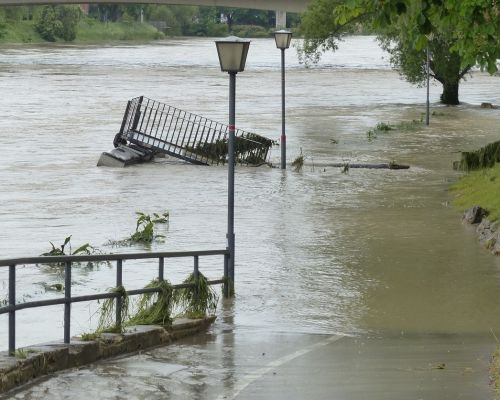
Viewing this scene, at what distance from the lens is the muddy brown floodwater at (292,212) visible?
1400cm

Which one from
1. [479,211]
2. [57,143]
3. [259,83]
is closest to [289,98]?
[259,83]

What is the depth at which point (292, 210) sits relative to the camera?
81.1 feet

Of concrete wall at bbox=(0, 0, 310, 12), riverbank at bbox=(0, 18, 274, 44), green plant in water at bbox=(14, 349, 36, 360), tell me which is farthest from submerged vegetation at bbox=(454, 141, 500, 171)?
riverbank at bbox=(0, 18, 274, 44)

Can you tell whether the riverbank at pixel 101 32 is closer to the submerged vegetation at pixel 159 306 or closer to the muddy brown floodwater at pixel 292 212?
the muddy brown floodwater at pixel 292 212

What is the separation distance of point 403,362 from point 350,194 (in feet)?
58.4

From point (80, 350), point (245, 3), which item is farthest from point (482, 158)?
point (245, 3)

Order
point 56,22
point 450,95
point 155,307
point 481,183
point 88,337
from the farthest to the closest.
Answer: point 56,22 < point 450,95 < point 481,183 < point 155,307 < point 88,337

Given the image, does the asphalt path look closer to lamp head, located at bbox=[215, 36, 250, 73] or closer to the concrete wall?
lamp head, located at bbox=[215, 36, 250, 73]

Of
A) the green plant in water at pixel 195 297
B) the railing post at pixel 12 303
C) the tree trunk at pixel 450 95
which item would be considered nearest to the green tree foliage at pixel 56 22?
the tree trunk at pixel 450 95

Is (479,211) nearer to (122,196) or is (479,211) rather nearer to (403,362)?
(122,196)

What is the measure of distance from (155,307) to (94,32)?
128 metres

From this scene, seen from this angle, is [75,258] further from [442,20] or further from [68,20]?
[68,20]

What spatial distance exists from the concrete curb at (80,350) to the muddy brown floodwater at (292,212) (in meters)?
1.38

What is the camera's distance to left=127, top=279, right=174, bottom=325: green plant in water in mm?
10609
